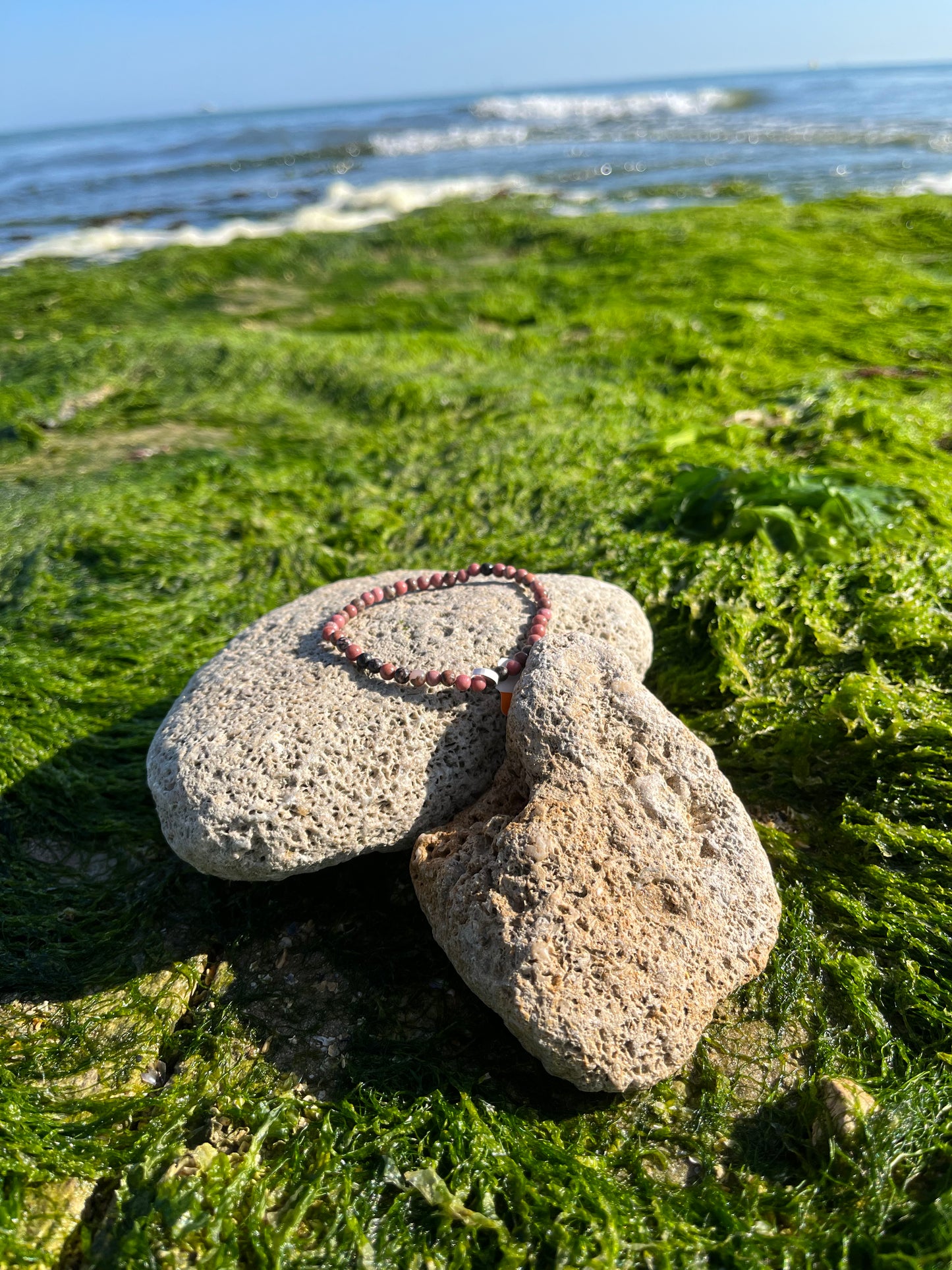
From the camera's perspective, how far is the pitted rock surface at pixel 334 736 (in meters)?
2.28

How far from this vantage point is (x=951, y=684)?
300cm

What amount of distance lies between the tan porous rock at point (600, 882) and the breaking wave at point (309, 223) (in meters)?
11.4

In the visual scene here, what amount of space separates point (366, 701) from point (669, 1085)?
1.31 meters

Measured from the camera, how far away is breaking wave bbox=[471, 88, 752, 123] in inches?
1293

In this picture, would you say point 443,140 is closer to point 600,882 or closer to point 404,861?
point 404,861

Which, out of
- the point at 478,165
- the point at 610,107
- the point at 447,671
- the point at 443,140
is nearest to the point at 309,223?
the point at 478,165

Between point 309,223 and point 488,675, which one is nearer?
point 488,675

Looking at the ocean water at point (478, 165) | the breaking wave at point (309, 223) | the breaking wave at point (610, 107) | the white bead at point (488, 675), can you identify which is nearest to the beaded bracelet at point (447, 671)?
the white bead at point (488, 675)

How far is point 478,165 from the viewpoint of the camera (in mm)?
22219

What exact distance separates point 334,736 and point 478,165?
2354 centimetres

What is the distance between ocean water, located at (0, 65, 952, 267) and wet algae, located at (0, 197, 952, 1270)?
8719 millimetres

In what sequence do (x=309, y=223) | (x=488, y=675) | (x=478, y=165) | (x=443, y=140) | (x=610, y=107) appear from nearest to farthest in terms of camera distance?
(x=488, y=675) < (x=309, y=223) < (x=478, y=165) < (x=443, y=140) < (x=610, y=107)

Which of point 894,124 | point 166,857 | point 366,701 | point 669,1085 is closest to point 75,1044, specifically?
point 166,857

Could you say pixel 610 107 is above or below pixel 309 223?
above
